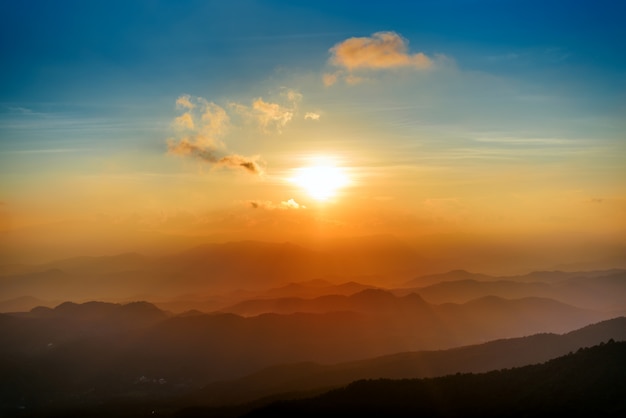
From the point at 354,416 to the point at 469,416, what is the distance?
910 inches

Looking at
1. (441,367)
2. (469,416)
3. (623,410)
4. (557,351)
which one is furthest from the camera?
(441,367)

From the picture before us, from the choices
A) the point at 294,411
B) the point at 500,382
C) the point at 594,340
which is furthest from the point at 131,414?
the point at 594,340

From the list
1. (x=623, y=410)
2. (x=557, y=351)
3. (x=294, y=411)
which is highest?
(x=557, y=351)

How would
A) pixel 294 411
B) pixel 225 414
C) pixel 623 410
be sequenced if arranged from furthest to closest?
pixel 225 414 → pixel 294 411 → pixel 623 410

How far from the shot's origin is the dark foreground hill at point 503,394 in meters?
95.8

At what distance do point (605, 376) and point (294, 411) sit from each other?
62333 mm

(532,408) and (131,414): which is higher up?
(131,414)

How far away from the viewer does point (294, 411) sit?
124 meters

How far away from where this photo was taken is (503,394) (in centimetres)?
11138

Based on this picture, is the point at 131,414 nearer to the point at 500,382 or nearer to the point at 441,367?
the point at 441,367

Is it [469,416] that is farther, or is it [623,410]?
[469,416]

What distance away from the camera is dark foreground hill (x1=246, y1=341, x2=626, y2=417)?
9581 centimetres

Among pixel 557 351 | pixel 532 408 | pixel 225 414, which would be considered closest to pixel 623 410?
pixel 532 408

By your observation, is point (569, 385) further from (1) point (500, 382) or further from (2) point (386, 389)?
(2) point (386, 389)
